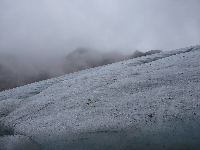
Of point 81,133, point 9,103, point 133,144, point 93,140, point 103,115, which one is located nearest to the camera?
point 133,144

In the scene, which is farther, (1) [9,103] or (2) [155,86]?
(1) [9,103]

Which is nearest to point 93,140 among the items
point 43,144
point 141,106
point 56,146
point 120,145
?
point 120,145

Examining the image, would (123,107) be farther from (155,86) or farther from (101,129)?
(155,86)

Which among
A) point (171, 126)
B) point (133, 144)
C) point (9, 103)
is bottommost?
point (133, 144)

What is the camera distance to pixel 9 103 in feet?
9.59

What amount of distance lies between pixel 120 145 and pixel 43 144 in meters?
0.86

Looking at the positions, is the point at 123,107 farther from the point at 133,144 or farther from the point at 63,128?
the point at 63,128

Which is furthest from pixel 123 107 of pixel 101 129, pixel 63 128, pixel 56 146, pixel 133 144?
pixel 56 146

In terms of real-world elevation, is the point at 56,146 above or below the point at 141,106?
below

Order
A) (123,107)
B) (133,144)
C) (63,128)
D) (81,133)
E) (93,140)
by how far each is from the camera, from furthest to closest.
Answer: (123,107)
(63,128)
(81,133)
(93,140)
(133,144)

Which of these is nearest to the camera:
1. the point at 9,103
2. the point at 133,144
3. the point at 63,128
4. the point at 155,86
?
the point at 133,144

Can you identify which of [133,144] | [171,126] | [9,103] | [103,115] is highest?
[9,103]

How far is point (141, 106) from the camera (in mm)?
1911

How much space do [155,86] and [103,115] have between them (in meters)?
1.31
